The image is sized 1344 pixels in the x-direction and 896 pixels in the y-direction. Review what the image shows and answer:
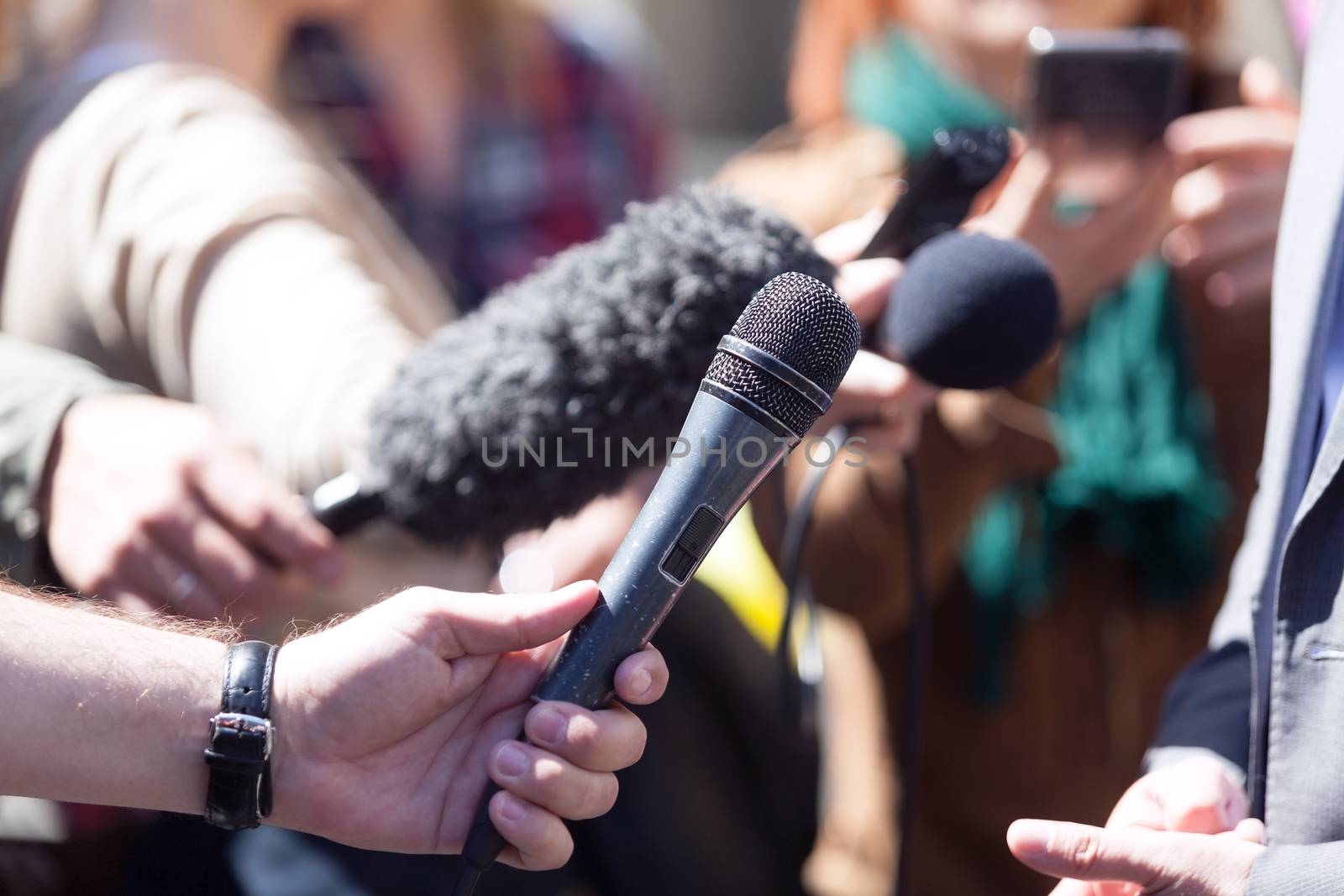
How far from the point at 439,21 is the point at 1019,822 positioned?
183 cm

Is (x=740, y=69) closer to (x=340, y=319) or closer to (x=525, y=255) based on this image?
(x=525, y=255)

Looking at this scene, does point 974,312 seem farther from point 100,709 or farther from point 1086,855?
point 100,709

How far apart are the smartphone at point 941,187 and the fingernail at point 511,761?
475 mm

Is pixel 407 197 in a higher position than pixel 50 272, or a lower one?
lower

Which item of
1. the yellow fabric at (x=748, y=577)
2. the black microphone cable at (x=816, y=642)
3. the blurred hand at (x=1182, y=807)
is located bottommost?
the yellow fabric at (x=748, y=577)

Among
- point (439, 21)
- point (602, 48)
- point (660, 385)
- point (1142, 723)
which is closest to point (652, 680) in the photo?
point (660, 385)

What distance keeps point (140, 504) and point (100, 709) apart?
10.3 inches

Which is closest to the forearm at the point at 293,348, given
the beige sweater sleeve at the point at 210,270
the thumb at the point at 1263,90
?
the beige sweater sleeve at the point at 210,270

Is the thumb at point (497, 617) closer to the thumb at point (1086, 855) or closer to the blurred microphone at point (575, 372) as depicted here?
the blurred microphone at point (575, 372)

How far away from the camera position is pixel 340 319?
96cm

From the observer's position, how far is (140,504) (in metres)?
0.91

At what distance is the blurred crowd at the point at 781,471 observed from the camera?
3.07 ft

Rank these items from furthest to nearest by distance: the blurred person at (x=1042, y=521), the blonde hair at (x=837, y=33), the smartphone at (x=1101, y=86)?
the blonde hair at (x=837, y=33), the blurred person at (x=1042, y=521), the smartphone at (x=1101, y=86)

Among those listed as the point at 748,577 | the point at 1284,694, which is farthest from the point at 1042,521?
the point at 1284,694
